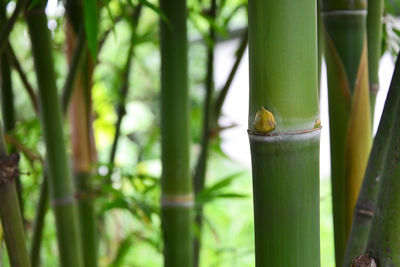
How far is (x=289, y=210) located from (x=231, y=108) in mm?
1985

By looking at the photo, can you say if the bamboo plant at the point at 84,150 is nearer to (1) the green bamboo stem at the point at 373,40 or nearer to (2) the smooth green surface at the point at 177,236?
(2) the smooth green surface at the point at 177,236

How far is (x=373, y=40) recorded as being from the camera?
428 millimetres

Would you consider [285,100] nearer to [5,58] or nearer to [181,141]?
[181,141]

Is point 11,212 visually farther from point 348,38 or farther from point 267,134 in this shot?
point 348,38

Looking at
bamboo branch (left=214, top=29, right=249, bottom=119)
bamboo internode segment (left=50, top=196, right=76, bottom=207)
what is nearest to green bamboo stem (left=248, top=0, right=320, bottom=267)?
bamboo internode segment (left=50, top=196, right=76, bottom=207)

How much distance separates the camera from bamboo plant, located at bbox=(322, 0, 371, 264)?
399 mm

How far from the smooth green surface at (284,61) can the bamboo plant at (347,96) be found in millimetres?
138

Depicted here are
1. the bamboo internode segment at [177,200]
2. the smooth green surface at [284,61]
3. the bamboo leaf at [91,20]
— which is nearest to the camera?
the smooth green surface at [284,61]

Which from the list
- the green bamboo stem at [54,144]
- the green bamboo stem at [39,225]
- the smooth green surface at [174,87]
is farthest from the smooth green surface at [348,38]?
the green bamboo stem at [39,225]

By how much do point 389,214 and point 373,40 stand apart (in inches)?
8.0

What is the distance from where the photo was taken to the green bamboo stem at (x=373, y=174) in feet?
0.98

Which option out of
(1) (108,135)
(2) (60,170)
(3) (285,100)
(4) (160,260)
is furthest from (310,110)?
(4) (160,260)

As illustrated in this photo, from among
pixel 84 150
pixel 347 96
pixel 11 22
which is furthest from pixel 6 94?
pixel 347 96

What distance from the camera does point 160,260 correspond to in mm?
1606
